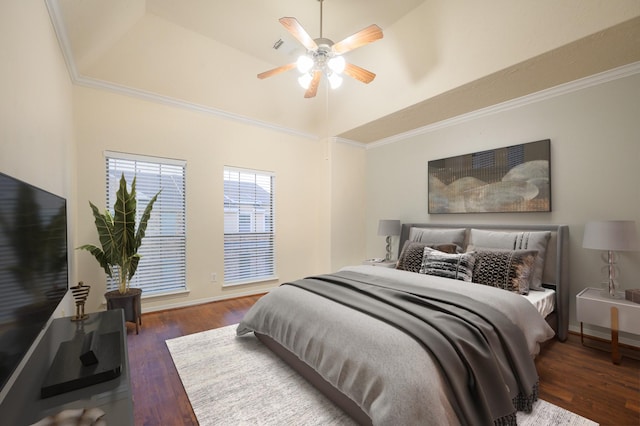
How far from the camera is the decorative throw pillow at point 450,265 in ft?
9.35

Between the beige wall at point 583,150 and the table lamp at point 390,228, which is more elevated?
the beige wall at point 583,150

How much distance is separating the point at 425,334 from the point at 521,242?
2215 millimetres

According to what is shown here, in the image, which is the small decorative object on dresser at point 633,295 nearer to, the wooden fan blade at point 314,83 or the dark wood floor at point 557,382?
the dark wood floor at point 557,382

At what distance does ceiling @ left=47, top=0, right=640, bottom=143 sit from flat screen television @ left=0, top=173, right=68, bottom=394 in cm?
181

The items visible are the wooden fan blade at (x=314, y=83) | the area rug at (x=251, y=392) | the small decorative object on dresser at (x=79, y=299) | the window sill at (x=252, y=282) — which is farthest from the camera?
the window sill at (x=252, y=282)

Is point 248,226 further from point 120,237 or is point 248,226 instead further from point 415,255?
point 415,255

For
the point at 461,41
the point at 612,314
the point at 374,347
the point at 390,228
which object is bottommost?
the point at 612,314

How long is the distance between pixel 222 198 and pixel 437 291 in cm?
320

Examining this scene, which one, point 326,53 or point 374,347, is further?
point 326,53

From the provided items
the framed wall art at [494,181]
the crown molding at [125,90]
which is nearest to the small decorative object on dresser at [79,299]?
the crown molding at [125,90]

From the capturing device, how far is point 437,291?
2.27 m

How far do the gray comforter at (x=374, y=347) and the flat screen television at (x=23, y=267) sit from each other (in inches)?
56.2

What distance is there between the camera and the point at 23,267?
1.11 meters

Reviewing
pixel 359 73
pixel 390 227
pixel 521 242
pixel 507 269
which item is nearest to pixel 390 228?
pixel 390 227
